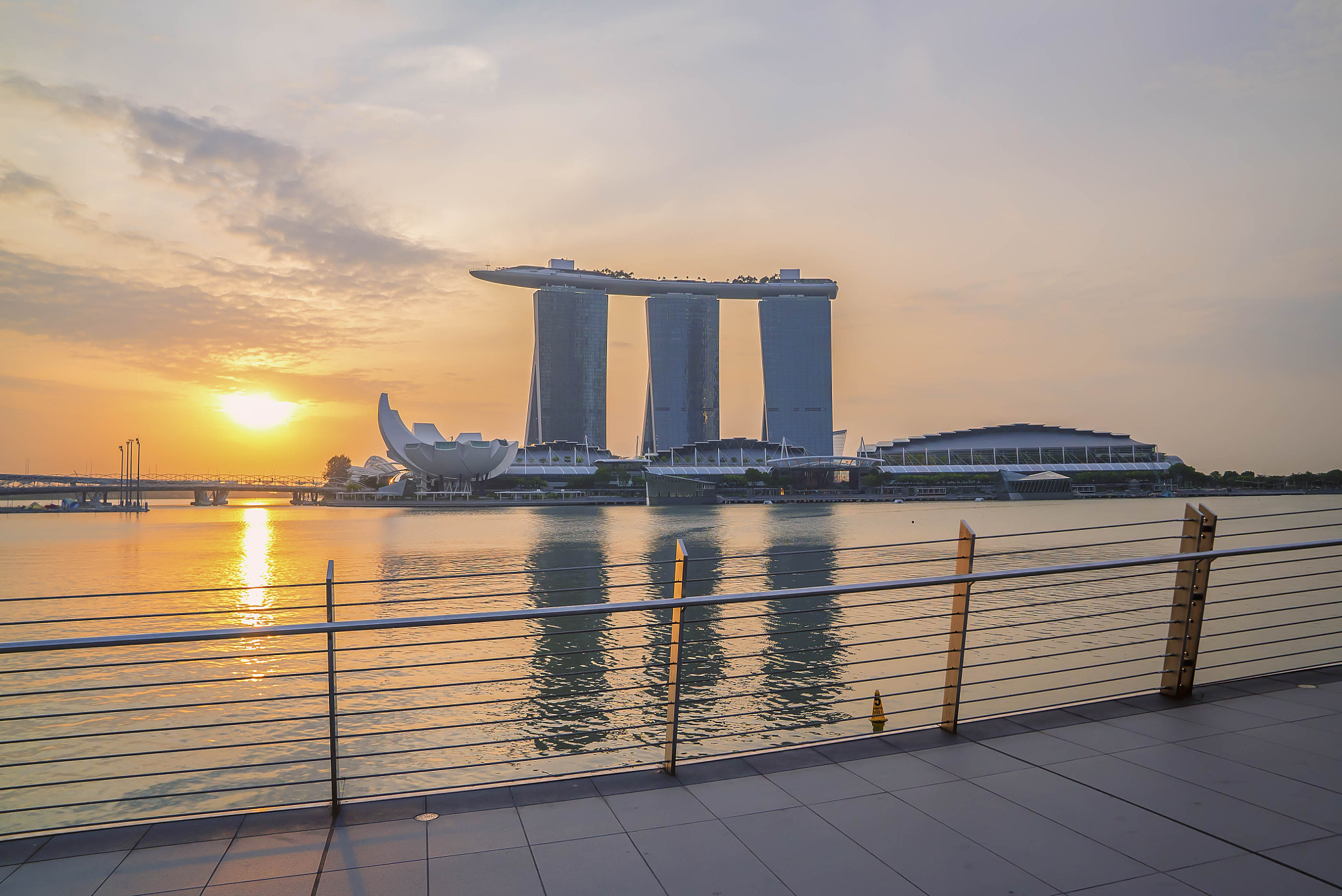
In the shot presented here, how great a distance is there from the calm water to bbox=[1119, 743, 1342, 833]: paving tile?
584 millimetres

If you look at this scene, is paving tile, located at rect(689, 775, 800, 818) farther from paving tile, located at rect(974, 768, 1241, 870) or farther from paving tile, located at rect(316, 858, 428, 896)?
paving tile, located at rect(316, 858, 428, 896)

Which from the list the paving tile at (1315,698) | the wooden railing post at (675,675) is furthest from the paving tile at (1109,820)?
the paving tile at (1315,698)

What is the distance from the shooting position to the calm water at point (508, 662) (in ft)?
20.2

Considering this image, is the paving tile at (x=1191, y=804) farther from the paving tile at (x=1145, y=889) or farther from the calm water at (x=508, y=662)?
the calm water at (x=508, y=662)

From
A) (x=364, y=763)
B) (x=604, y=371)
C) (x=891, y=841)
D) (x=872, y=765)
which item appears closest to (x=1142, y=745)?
(x=872, y=765)

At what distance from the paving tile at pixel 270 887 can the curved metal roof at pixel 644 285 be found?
136 m

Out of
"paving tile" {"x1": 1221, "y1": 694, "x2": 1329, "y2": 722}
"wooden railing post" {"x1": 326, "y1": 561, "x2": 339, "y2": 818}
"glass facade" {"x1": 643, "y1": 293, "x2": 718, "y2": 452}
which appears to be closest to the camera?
"wooden railing post" {"x1": 326, "y1": 561, "x2": 339, "y2": 818}

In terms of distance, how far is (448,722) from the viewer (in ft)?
35.5

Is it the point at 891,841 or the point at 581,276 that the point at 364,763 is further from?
the point at 581,276

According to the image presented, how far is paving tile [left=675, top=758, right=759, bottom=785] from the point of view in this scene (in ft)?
11.1

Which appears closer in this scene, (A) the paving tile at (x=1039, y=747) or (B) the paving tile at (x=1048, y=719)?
(A) the paving tile at (x=1039, y=747)

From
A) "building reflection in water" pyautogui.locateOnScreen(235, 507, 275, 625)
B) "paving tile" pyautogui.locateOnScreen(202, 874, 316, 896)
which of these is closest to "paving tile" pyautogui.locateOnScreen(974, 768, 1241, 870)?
"paving tile" pyautogui.locateOnScreen(202, 874, 316, 896)

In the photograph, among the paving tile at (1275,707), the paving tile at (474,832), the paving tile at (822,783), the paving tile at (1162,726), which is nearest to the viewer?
the paving tile at (474,832)

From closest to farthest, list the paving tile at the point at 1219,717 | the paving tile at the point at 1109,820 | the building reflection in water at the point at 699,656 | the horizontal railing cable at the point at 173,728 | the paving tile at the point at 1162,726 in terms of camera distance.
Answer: the horizontal railing cable at the point at 173,728 < the paving tile at the point at 1109,820 < the paving tile at the point at 1162,726 < the paving tile at the point at 1219,717 < the building reflection in water at the point at 699,656
